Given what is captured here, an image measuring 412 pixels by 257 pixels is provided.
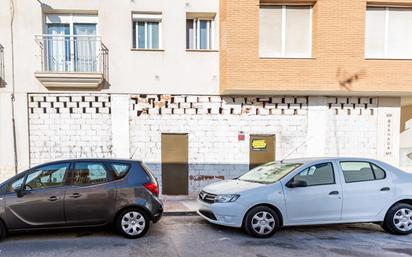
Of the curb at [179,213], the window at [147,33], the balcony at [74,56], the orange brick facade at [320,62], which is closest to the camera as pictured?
the curb at [179,213]

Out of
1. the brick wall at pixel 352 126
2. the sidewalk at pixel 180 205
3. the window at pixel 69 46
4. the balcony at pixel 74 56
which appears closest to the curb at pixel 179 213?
the sidewalk at pixel 180 205

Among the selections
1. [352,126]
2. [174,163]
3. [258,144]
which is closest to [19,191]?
[174,163]

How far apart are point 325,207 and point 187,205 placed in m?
3.71

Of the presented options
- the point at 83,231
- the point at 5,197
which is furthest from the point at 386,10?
the point at 5,197

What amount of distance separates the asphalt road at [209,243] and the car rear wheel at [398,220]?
17 cm

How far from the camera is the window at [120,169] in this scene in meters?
5.68

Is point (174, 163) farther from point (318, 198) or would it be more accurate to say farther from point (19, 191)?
point (318, 198)

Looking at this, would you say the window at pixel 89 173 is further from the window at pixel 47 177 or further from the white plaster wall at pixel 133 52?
the white plaster wall at pixel 133 52

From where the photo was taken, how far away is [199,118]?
9.56 m

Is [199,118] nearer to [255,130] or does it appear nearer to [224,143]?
[224,143]

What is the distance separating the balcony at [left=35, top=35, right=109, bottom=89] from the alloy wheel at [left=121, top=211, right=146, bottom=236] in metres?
4.78

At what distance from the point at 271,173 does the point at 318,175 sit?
0.91 meters

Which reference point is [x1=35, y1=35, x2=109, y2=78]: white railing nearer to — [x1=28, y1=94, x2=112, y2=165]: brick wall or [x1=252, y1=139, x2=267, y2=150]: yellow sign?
[x1=28, y1=94, x2=112, y2=165]: brick wall

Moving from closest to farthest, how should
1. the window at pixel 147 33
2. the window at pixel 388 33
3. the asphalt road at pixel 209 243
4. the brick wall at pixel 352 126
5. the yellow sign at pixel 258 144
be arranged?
the asphalt road at pixel 209 243
the window at pixel 388 33
the window at pixel 147 33
the yellow sign at pixel 258 144
the brick wall at pixel 352 126
